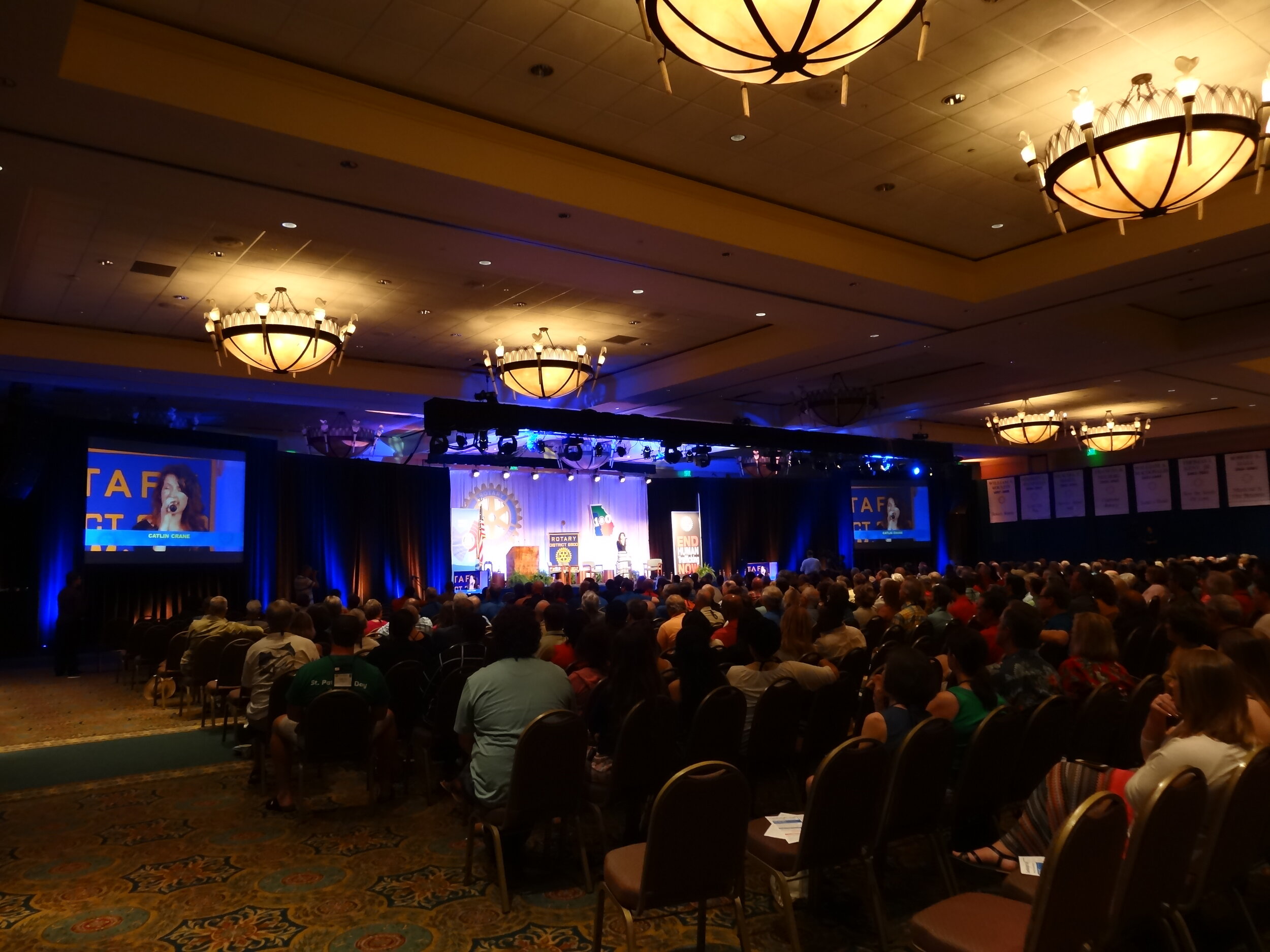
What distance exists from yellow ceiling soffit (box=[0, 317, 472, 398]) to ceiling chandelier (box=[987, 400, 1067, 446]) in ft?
34.1

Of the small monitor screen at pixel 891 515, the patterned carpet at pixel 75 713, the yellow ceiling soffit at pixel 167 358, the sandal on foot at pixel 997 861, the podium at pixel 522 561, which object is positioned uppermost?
the yellow ceiling soffit at pixel 167 358

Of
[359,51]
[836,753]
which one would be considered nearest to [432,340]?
[359,51]

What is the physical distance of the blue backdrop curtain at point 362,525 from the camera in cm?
1697

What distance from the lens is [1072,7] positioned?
4754mm

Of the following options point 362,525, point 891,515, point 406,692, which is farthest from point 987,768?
point 891,515

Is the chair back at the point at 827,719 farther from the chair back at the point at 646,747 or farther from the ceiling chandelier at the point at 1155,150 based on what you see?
the ceiling chandelier at the point at 1155,150

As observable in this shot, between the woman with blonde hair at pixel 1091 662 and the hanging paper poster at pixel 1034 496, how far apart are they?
66.8ft

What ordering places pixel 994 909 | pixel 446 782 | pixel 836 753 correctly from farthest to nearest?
pixel 446 782, pixel 836 753, pixel 994 909

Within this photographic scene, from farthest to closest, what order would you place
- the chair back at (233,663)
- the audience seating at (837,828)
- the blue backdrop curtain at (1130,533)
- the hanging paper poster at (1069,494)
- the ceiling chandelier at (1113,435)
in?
the hanging paper poster at (1069,494)
the blue backdrop curtain at (1130,533)
the ceiling chandelier at (1113,435)
the chair back at (233,663)
the audience seating at (837,828)

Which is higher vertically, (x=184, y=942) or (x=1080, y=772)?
(x=1080, y=772)

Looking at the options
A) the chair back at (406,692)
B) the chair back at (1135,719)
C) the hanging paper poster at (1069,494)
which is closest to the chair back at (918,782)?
the chair back at (1135,719)

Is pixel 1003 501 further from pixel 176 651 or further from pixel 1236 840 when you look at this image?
pixel 1236 840

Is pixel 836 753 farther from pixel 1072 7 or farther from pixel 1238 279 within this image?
pixel 1238 279

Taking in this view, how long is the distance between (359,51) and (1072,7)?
13.3 feet
